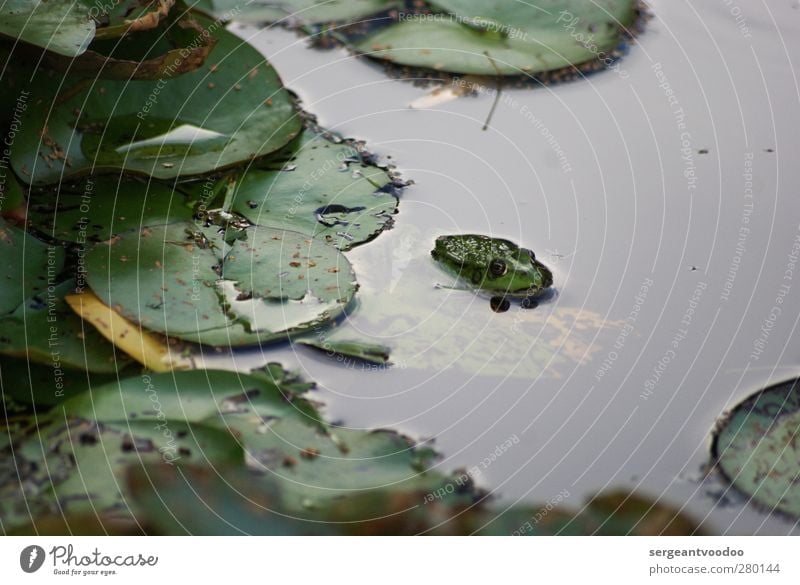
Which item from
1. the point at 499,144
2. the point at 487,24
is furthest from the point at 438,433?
the point at 487,24

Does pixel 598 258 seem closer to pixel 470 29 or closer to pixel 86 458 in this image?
pixel 470 29

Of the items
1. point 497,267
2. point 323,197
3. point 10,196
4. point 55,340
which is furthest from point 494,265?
point 10,196

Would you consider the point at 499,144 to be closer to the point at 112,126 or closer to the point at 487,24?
the point at 487,24

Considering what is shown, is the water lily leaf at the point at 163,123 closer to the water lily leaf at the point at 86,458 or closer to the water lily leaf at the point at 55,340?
the water lily leaf at the point at 55,340

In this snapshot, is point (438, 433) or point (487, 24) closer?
point (438, 433)

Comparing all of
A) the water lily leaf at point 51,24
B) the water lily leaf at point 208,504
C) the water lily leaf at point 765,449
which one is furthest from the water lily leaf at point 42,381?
the water lily leaf at point 765,449

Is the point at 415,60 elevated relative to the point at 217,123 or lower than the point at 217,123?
elevated
